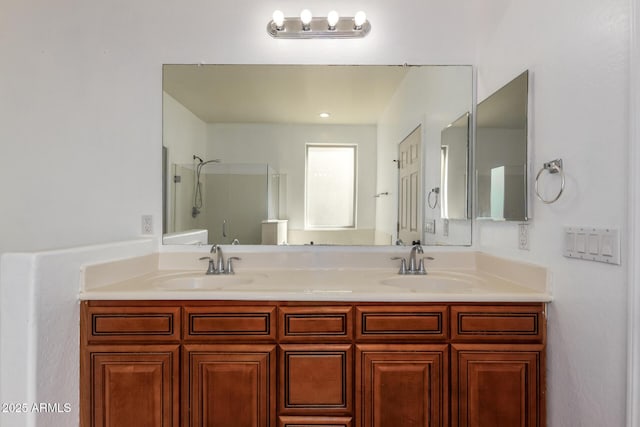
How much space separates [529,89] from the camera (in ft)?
4.70

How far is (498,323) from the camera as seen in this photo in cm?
135

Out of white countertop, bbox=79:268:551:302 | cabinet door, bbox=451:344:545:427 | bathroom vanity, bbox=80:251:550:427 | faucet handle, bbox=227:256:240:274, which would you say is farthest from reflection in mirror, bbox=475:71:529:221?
faucet handle, bbox=227:256:240:274

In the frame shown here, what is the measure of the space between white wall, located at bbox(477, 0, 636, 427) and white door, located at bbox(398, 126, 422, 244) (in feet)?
1.79

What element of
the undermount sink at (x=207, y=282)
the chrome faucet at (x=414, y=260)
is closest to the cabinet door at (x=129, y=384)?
the undermount sink at (x=207, y=282)

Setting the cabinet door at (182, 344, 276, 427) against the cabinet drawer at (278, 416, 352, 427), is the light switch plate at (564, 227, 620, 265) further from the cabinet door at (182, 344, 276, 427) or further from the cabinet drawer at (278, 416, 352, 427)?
the cabinet door at (182, 344, 276, 427)

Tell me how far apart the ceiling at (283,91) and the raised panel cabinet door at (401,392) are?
1231 millimetres

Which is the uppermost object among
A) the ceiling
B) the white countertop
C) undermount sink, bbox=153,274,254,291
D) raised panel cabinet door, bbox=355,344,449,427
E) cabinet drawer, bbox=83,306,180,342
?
the ceiling

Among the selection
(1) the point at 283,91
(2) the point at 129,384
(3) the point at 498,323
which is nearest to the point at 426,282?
(3) the point at 498,323

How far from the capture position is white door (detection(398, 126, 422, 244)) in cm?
190

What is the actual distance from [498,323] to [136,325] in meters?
1.40

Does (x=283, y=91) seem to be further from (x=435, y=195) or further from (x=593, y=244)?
(x=593, y=244)

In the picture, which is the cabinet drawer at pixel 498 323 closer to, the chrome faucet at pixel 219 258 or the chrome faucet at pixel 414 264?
the chrome faucet at pixel 414 264

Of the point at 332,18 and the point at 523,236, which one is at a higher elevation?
the point at 332,18

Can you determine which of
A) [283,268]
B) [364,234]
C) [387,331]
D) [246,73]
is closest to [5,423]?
[283,268]
